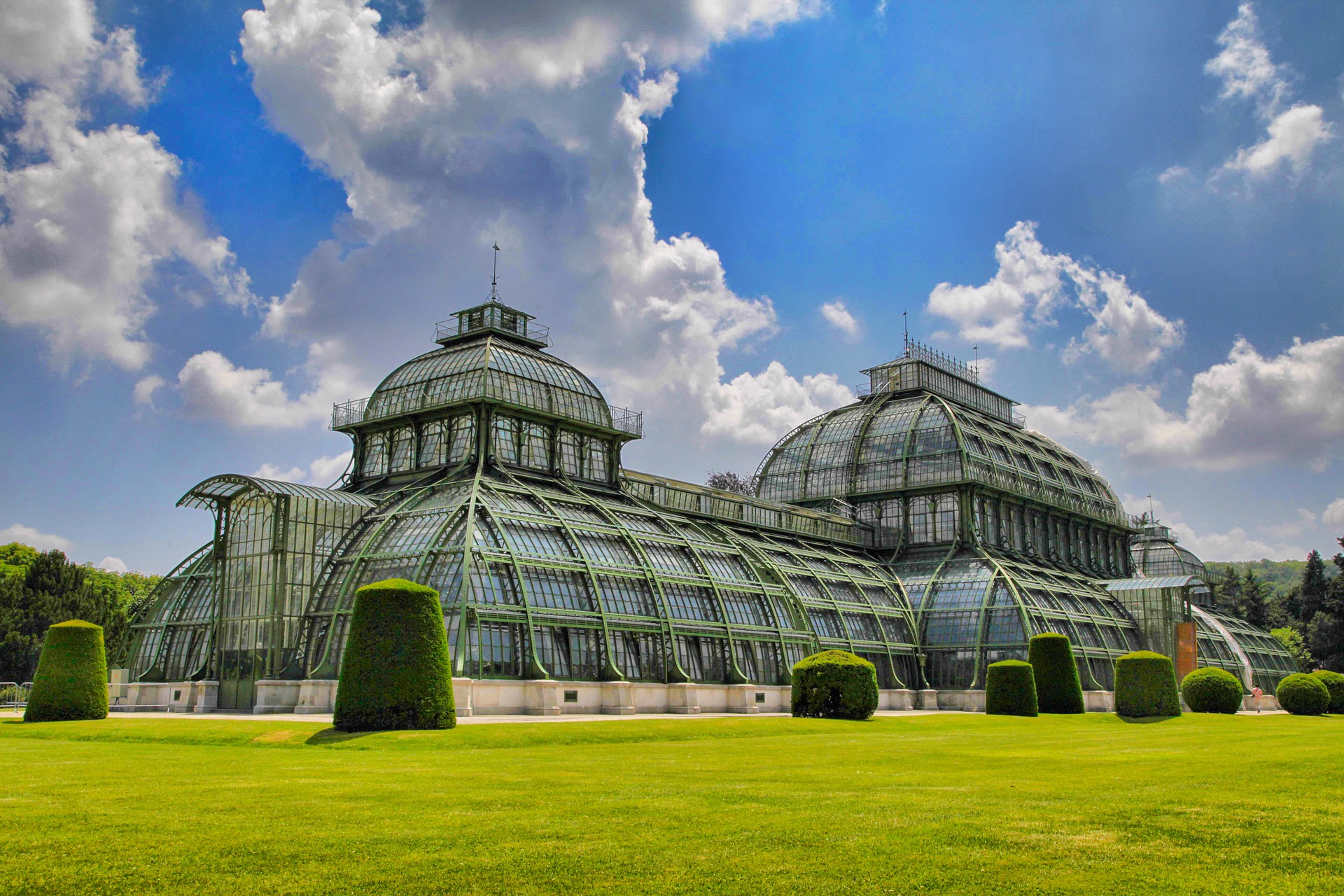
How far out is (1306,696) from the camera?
6806 cm

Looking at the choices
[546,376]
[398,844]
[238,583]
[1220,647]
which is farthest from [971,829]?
Result: [1220,647]

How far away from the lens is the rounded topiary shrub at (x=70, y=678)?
44.1m

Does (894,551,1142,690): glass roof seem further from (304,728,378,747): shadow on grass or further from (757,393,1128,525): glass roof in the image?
(304,728,378,747): shadow on grass

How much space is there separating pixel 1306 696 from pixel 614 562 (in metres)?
43.7

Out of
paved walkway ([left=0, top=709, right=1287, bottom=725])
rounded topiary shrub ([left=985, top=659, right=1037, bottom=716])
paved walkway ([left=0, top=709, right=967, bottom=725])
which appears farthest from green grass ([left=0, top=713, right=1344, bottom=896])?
rounded topiary shrub ([left=985, top=659, right=1037, bottom=716])

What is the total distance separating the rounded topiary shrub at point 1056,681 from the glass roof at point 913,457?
851 inches

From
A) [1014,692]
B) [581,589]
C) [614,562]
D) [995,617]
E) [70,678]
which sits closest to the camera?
[70,678]

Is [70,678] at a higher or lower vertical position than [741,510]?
lower

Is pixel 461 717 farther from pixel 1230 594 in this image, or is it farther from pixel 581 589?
pixel 1230 594

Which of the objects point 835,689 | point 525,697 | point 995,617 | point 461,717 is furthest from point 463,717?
point 995,617

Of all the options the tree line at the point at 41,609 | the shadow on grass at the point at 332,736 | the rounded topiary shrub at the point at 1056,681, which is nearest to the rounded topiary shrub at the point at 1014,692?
the rounded topiary shrub at the point at 1056,681

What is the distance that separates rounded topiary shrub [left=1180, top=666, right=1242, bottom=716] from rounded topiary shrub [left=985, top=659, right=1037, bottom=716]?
12.7 m

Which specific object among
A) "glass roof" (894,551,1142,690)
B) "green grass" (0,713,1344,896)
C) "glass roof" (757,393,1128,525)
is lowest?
"green grass" (0,713,1344,896)

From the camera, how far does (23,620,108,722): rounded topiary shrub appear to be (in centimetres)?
4406
